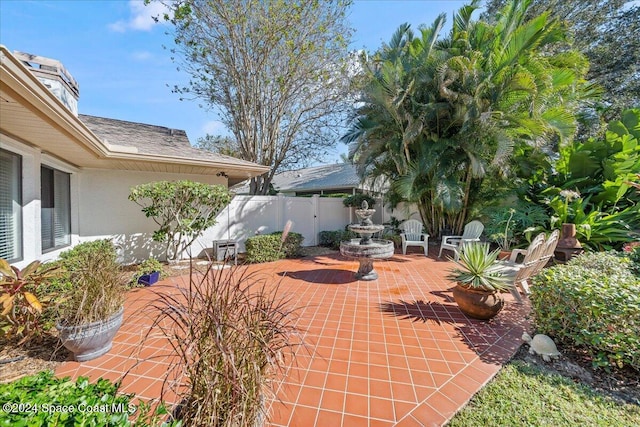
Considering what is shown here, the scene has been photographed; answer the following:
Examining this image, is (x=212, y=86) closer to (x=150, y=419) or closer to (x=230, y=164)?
(x=230, y=164)

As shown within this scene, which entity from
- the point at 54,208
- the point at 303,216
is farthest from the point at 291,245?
the point at 54,208

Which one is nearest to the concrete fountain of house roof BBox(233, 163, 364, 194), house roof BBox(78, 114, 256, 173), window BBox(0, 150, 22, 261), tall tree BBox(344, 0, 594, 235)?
tall tree BBox(344, 0, 594, 235)

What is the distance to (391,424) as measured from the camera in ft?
6.95

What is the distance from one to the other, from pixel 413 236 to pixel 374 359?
7032mm

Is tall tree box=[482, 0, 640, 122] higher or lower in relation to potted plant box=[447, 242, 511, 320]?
higher

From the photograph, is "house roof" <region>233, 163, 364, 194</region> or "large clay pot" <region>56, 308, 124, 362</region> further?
"house roof" <region>233, 163, 364, 194</region>

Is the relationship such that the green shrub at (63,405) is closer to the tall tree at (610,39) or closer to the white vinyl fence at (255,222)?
the white vinyl fence at (255,222)

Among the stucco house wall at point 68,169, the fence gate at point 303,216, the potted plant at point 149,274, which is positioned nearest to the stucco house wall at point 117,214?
the stucco house wall at point 68,169

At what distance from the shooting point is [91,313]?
2896 mm

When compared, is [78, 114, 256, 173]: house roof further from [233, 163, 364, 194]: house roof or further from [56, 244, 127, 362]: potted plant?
[233, 163, 364, 194]: house roof

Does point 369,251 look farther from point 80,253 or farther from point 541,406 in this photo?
point 80,253

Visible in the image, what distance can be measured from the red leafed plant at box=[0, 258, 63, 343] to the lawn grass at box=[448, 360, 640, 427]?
4.51m

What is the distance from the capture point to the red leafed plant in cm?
287

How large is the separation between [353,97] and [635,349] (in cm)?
1241
